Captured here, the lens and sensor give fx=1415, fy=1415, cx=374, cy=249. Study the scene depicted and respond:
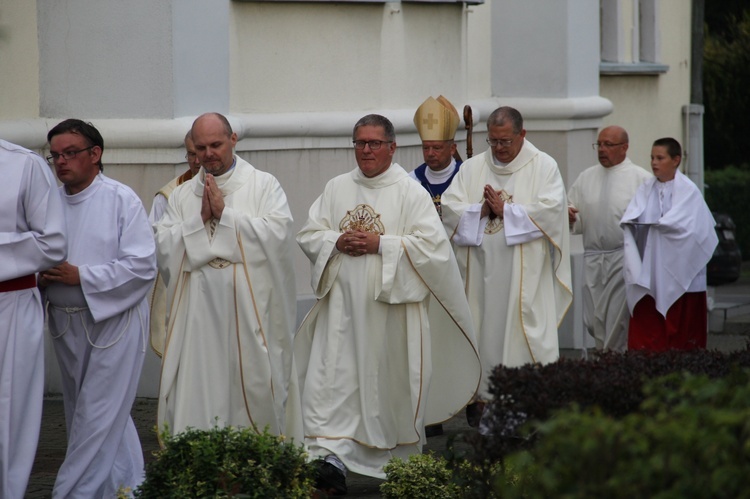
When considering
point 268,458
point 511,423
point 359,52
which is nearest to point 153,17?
point 359,52

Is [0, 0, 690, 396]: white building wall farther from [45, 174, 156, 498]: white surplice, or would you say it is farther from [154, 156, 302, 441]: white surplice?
[45, 174, 156, 498]: white surplice

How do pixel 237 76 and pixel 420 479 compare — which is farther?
pixel 237 76

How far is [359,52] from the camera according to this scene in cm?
1161

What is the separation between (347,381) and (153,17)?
3.59 meters

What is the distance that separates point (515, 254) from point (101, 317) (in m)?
3.52

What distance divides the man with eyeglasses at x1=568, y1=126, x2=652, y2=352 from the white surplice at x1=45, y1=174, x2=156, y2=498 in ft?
18.1

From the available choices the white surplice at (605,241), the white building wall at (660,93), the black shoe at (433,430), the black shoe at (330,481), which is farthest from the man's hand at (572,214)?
the white building wall at (660,93)

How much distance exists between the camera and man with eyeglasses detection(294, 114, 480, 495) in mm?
7910

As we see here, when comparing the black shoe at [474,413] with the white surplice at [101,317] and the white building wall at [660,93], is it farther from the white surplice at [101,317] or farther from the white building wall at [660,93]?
the white building wall at [660,93]

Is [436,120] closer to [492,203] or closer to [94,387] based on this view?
[492,203]

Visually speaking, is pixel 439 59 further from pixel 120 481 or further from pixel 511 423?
pixel 511 423

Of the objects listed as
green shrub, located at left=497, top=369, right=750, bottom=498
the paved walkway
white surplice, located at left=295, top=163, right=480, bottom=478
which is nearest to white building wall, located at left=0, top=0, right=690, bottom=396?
the paved walkway

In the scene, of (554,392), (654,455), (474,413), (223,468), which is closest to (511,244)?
(474,413)

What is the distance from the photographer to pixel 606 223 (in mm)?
11812
